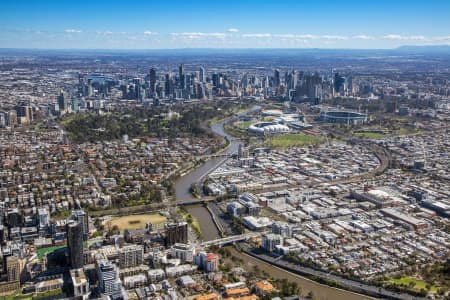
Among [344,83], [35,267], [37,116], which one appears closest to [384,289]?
[35,267]

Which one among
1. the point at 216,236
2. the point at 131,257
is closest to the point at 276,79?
the point at 216,236

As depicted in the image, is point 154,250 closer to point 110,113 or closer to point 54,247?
point 54,247

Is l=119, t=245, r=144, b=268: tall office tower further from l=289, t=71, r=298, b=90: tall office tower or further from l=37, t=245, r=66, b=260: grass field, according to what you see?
l=289, t=71, r=298, b=90: tall office tower

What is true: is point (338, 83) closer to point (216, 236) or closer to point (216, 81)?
point (216, 81)

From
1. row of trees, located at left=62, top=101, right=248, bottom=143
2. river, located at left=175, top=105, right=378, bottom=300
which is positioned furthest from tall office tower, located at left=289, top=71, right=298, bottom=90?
river, located at left=175, top=105, right=378, bottom=300

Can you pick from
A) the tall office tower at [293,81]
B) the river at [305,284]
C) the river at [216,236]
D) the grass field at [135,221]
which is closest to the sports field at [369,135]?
the river at [216,236]
